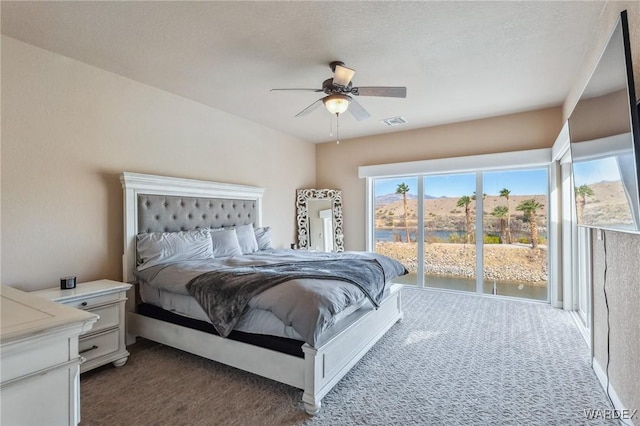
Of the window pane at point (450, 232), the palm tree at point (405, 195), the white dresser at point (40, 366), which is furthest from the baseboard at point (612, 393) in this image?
the palm tree at point (405, 195)

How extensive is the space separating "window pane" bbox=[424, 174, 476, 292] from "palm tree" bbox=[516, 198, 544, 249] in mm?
686

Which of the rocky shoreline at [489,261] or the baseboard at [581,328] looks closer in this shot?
the baseboard at [581,328]

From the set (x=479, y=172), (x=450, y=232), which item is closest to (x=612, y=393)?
(x=450, y=232)

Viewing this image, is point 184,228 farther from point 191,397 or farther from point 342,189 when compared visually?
point 342,189

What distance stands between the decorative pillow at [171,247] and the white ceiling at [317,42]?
1.65 m

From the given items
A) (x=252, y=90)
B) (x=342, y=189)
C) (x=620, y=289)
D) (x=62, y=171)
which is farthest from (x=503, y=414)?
(x=342, y=189)

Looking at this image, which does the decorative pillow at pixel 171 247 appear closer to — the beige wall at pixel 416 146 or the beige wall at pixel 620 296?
the beige wall at pixel 416 146

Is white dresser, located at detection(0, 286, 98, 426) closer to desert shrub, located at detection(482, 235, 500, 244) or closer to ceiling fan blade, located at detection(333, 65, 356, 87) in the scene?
ceiling fan blade, located at detection(333, 65, 356, 87)

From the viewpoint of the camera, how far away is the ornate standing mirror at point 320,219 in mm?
5617

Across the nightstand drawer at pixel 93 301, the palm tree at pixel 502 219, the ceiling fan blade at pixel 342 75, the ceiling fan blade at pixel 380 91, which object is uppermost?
the ceiling fan blade at pixel 342 75

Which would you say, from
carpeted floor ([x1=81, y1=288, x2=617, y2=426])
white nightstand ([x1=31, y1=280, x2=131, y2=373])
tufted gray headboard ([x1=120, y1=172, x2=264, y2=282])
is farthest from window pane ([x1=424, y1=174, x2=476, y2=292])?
white nightstand ([x1=31, y1=280, x2=131, y2=373])

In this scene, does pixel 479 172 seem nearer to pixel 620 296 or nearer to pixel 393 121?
pixel 393 121

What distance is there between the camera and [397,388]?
2281 millimetres

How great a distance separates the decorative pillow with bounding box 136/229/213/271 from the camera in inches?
119
